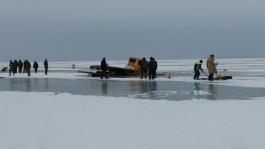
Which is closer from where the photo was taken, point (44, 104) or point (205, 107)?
point (205, 107)

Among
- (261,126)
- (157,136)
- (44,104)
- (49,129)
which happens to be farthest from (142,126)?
(44,104)

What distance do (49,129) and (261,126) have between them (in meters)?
4.02

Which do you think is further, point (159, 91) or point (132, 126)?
point (159, 91)

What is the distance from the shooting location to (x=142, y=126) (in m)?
7.64

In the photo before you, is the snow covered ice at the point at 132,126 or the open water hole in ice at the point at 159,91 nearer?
the snow covered ice at the point at 132,126

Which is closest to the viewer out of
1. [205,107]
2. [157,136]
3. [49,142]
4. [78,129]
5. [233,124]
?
[49,142]

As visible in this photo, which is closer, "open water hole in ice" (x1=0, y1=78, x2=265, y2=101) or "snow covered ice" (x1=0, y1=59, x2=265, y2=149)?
"snow covered ice" (x1=0, y1=59, x2=265, y2=149)

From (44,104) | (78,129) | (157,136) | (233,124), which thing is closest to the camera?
(157,136)

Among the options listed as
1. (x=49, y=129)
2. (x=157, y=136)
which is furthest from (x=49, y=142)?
(x=157, y=136)

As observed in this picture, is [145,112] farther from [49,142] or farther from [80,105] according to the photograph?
[49,142]

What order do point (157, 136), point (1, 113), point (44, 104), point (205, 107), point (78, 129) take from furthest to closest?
point (44, 104), point (205, 107), point (1, 113), point (78, 129), point (157, 136)

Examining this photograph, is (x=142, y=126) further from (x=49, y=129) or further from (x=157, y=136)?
(x=49, y=129)

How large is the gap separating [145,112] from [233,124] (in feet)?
7.94

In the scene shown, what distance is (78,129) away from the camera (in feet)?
24.1
